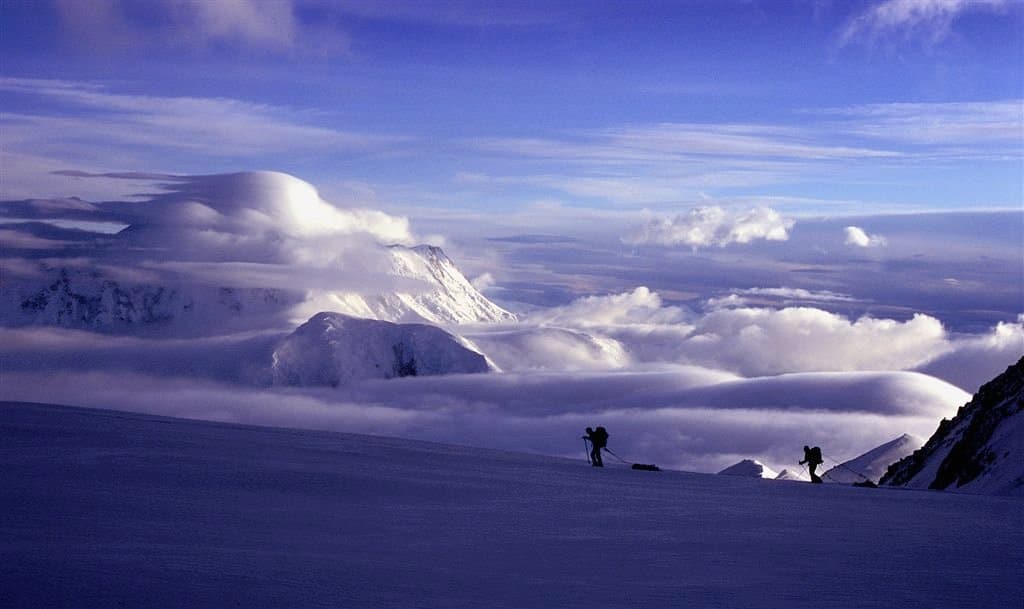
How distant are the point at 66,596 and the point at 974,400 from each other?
42053mm

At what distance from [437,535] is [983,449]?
24.0 metres

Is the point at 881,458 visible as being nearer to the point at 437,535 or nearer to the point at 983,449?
the point at 983,449

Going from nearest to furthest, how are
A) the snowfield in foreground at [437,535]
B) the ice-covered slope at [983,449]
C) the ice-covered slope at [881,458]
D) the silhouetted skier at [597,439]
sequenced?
1. the snowfield in foreground at [437,535]
2. the ice-covered slope at [983,449]
3. the silhouetted skier at [597,439]
4. the ice-covered slope at [881,458]

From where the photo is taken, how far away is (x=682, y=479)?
880 inches

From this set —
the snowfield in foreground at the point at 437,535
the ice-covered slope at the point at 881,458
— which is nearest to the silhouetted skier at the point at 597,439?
the snowfield in foreground at the point at 437,535

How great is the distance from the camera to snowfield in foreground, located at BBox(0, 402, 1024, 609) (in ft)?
→ 31.6

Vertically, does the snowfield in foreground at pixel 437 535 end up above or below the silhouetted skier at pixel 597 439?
below

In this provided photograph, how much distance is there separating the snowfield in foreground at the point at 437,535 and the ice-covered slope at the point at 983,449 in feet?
24.2

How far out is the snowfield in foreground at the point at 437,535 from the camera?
9.62m

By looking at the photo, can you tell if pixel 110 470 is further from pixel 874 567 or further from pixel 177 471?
pixel 874 567

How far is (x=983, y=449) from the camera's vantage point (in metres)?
30.8

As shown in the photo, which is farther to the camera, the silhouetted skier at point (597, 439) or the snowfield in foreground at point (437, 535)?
the silhouetted skier at point (597, 439)

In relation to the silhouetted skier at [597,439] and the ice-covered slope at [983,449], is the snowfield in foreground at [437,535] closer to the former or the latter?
the ice-covered slope at [983,449]

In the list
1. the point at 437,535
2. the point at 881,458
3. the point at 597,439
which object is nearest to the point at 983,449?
the point at 597,439
